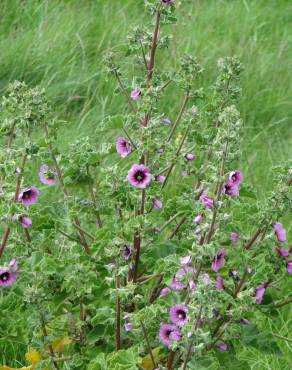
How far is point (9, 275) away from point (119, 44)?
6.74ft

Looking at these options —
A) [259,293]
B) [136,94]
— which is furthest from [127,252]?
[136,94]

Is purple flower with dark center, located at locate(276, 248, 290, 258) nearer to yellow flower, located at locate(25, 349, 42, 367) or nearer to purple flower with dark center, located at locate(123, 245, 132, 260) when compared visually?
purple flower with dark center, located at locate(123, 245, 132, 260)

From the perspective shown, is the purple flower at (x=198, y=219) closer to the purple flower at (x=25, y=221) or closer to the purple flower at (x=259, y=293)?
the purple flower at (x=259, y=293)

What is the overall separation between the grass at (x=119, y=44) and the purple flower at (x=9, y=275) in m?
1.72

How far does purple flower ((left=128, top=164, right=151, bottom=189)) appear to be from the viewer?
201 cm

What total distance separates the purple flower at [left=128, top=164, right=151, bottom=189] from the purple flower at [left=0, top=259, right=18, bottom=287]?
15.3 inches

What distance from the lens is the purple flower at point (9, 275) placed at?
2127 mm

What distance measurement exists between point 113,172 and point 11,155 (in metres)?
0.26

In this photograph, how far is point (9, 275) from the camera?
2.13 metres

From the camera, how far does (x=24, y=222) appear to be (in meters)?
2.11

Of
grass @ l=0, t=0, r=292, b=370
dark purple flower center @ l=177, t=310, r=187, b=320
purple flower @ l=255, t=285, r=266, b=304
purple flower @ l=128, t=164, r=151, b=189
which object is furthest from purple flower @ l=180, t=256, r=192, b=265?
grass @ l=0, t=0, r=292, b=370

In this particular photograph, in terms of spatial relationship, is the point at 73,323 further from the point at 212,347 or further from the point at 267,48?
the point at 267,48

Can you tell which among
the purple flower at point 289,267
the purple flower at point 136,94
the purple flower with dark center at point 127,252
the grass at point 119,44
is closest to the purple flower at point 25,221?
the purple flower with dark center at point 127,252

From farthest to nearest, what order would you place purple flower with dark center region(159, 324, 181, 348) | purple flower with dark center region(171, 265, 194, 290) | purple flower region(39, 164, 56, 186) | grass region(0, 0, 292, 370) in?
grass region(0, 0, 292, 370) → purple flower region(39, 164, 56, 186) → purple flower with dark center region(159, 324, 181, 348) → purple flower with dark center region(171, 265, 194, 290)
